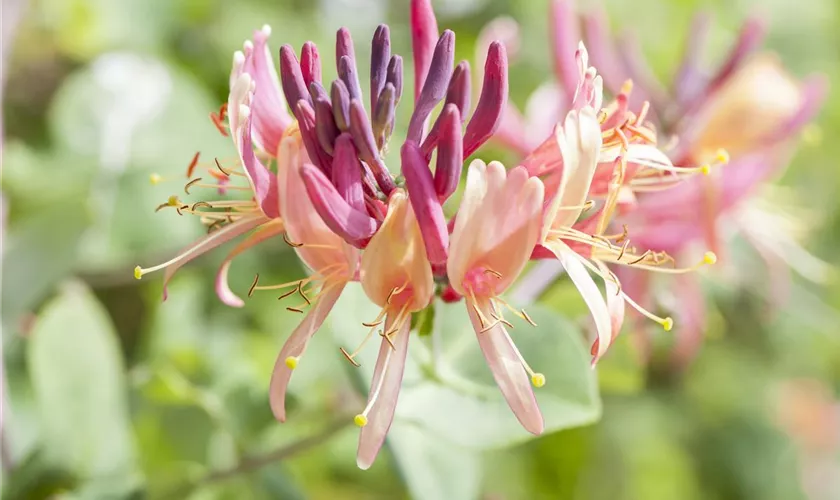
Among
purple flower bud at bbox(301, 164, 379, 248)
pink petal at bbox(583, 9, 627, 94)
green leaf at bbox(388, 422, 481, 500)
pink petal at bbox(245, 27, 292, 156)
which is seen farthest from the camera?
pink petal at bbox(583, 9, 627, 94)

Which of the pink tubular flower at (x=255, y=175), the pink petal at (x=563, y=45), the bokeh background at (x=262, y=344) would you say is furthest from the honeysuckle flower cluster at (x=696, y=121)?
the pink tubular flower at (x=255, y=175)

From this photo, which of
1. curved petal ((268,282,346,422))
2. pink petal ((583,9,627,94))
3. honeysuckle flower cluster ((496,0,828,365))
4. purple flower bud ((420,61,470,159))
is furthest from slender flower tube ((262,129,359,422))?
pink petal ((583,9,627,94))

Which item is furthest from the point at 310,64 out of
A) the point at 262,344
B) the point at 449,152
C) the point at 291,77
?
the point at 262,344

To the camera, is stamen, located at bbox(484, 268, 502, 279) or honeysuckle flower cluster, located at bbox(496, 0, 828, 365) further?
honeysuckle flower cluster, located at bbox(496, 0, 828, 365)

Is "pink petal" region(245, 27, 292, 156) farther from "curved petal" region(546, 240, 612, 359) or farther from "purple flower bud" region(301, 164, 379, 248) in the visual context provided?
"curved petal" region(546, 240, 612, 359)

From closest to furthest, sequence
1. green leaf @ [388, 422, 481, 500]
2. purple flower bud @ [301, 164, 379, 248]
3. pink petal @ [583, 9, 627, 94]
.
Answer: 1. purple flower bud @ [301, 164, 379, 248]
2. green leaf @ [388, 422, 481, 500]
3. pink petal @ [583, 9, 627, 94]

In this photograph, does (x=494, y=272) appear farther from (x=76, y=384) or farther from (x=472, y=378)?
(x=76, y=384)

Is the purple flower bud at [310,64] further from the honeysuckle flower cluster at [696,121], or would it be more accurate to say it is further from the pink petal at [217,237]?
the honeysuckle flower cluster at [696,121]

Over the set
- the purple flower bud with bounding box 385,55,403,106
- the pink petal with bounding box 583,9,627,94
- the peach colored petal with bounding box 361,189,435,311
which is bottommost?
the pink petal with bounding box 583,9,627,94
